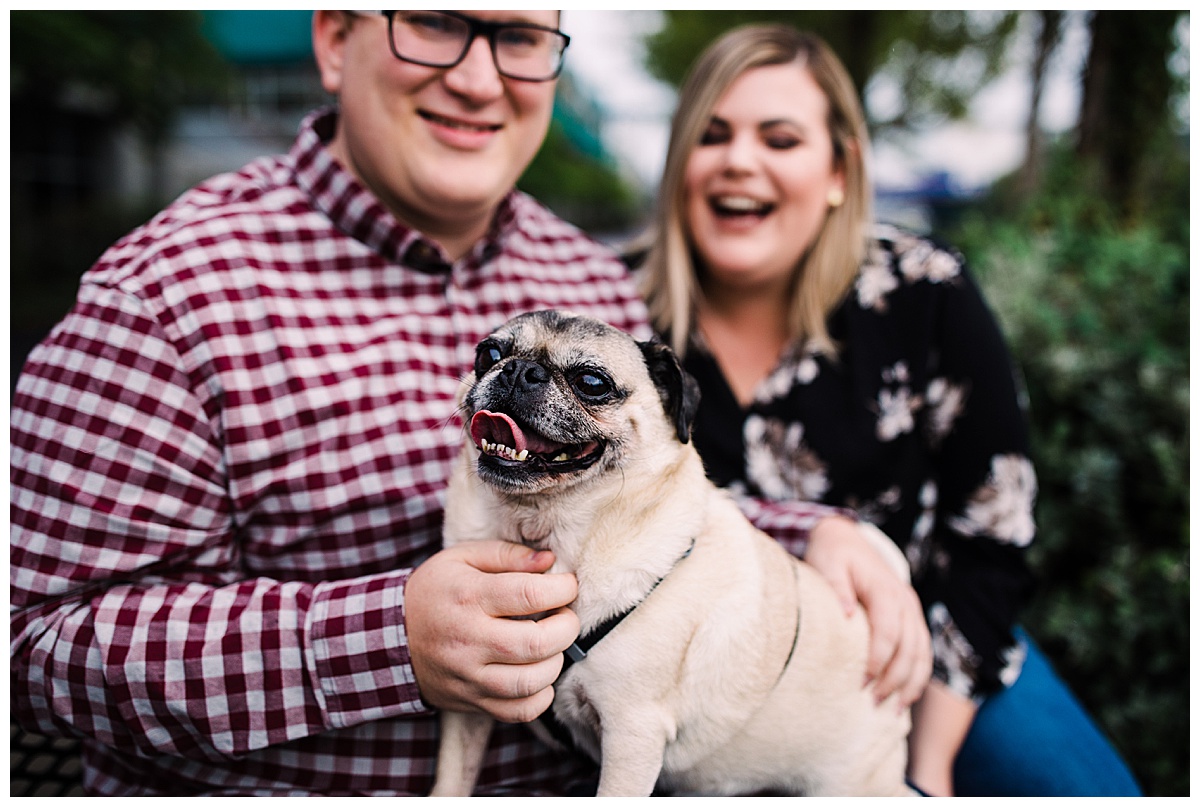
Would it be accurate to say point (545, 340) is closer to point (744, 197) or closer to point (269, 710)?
point (269, 710)

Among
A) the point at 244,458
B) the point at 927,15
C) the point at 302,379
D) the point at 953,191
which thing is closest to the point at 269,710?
the point at 244,458

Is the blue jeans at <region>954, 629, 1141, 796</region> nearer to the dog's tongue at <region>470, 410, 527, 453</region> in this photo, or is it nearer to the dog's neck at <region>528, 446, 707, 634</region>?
the dog's neck at <region>528, 446, 707, 634</region>

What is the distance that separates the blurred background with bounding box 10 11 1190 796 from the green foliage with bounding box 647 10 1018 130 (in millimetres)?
52

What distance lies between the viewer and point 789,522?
206cm

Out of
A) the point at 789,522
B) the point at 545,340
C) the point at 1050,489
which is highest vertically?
the point at 545,340

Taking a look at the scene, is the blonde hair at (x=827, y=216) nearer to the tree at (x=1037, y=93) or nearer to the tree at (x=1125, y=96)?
the tree at (x=1125, y=96)

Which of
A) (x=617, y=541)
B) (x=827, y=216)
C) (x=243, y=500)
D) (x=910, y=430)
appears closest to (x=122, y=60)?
(x=827, y=216)

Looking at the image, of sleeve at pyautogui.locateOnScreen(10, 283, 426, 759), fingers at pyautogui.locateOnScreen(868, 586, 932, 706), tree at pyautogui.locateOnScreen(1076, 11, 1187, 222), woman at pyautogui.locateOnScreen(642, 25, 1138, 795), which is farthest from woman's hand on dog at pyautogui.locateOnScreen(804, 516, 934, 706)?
tree at pyautogui.locateOnScreen(1076, 11, 1187, 222)

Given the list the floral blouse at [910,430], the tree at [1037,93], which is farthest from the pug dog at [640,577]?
the tree at [1037,93]

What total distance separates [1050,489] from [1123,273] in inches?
42.7

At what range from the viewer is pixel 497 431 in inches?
54.2

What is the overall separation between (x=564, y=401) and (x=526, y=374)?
0.08 meters

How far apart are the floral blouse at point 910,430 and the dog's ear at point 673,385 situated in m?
0.66

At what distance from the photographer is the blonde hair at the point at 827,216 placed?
2385 millimetres
